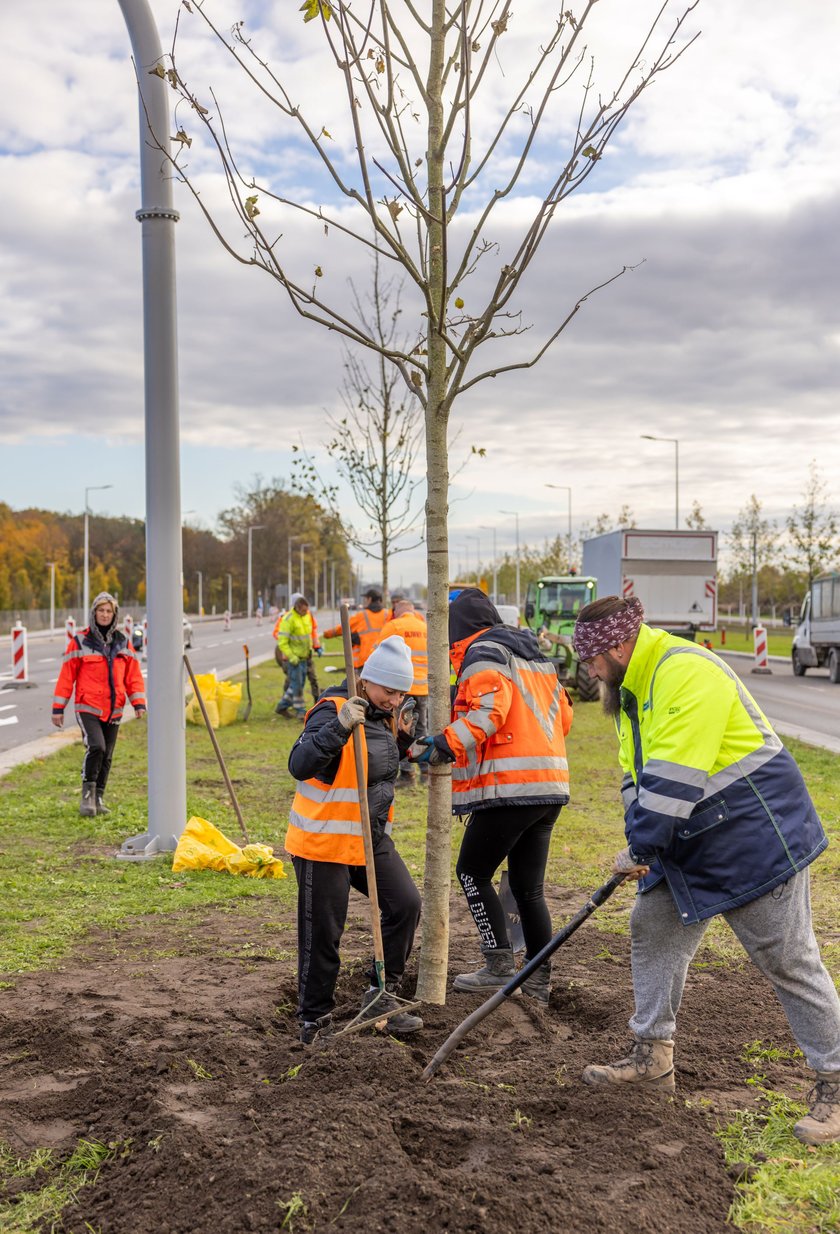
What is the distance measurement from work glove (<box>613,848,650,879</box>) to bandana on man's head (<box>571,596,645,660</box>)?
682 millimetres

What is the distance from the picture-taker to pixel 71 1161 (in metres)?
3.45

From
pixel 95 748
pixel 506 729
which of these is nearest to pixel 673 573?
pixel 95 748


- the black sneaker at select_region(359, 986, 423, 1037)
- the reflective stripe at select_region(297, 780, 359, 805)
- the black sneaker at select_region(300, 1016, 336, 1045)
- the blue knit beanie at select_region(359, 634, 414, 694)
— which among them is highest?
the blue knit beanie at select_region(359, 634, 414, 694)

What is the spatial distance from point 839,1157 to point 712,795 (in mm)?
1135

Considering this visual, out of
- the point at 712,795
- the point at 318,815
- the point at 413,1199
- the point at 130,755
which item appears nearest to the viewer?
the point at 413,1199

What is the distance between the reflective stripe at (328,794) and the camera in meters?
4.43

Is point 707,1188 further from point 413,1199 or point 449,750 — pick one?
point 449,750

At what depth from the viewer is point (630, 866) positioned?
374 cm

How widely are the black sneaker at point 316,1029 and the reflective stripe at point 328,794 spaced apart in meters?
0.87

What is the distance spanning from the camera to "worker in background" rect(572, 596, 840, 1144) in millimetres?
3516

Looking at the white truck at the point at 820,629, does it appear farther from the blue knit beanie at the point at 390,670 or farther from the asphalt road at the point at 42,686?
the blue knit beanie at the point at 390,670

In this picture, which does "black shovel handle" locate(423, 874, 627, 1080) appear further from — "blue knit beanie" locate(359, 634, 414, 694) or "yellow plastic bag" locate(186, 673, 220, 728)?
"yellow plastic bag" locate(186, 673, 220, 728)

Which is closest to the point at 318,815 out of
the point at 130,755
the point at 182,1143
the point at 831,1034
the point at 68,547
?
the point at 182,1143

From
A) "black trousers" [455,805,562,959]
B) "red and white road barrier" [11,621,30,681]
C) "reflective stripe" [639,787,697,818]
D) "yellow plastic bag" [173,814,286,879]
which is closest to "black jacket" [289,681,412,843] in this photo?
"black trousers" [455,805,562,959]
